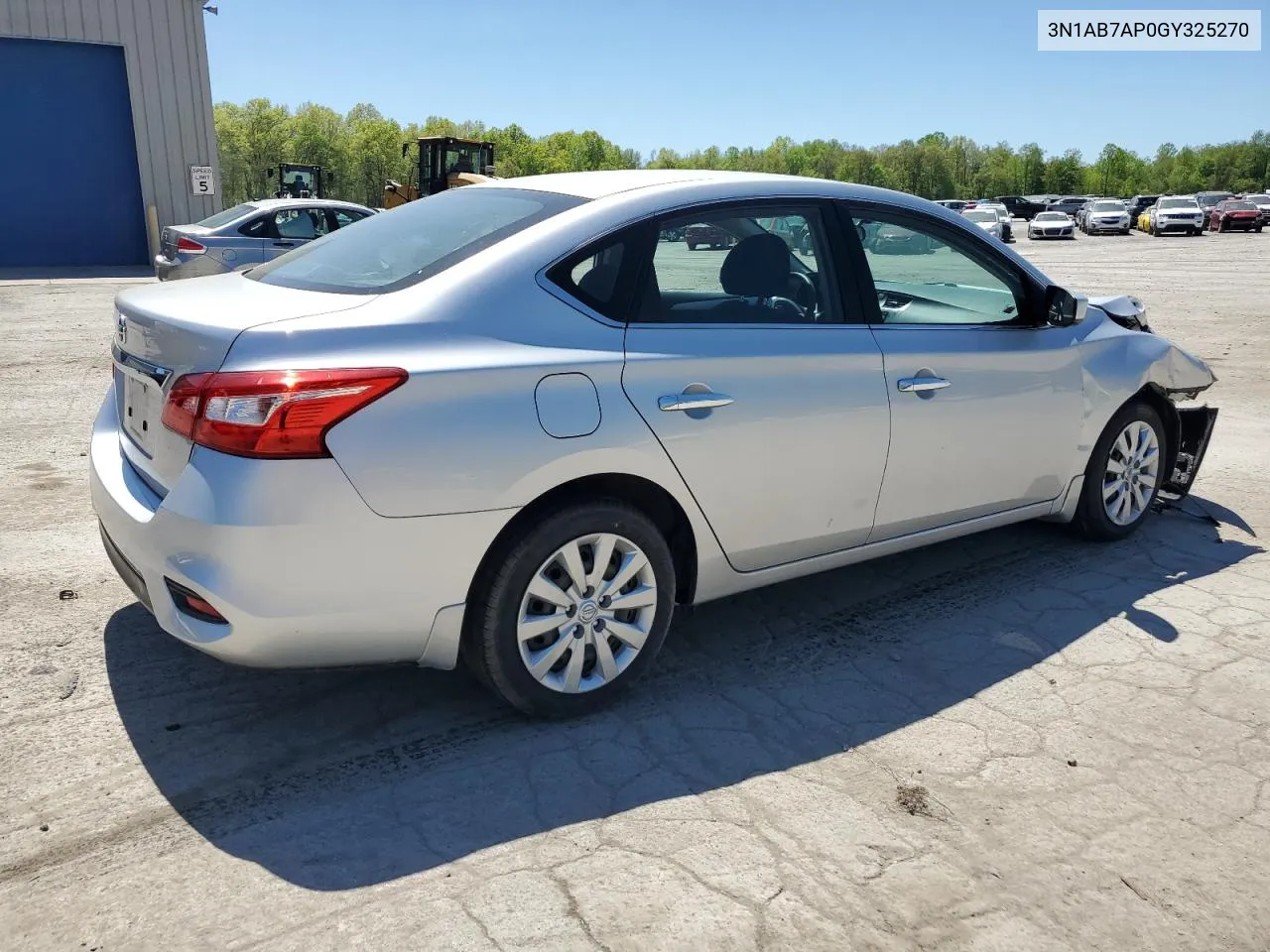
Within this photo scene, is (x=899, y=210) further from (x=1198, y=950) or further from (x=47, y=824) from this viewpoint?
(x=47, y=824)

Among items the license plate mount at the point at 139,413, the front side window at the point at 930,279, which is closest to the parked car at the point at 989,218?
the front side window at the point at 930,279

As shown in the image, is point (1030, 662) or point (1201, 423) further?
point (1201, 423)

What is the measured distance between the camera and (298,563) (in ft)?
8.84

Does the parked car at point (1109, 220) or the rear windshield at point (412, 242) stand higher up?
the rear windshield at point (412, 242)

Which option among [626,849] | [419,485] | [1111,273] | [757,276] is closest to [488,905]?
[626,849]

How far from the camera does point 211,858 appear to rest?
8.41 ft

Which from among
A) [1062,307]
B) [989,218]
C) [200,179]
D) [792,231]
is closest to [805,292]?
[792,231]

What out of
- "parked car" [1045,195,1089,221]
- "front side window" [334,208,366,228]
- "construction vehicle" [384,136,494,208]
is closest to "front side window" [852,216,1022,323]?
"front side window" [334,208,366,228]

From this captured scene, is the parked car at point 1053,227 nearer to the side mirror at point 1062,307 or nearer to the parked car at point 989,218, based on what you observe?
the parked car at point 989,218

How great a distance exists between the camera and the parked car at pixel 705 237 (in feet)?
11.5

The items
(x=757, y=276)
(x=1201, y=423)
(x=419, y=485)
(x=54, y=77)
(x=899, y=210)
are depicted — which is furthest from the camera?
(x=54, y=77)

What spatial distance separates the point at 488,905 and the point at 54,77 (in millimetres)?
25164

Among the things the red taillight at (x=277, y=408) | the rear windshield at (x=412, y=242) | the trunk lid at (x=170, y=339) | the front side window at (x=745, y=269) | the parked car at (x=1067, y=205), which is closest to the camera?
the red taillight at (x=277, y=408)

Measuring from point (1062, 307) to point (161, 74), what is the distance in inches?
947
